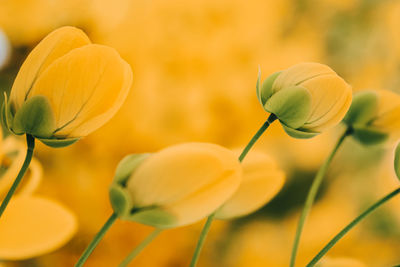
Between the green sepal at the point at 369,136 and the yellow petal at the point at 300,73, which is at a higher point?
the yellow petal at the point at 300,73

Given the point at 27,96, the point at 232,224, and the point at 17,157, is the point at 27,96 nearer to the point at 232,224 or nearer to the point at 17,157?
the point at 17,157

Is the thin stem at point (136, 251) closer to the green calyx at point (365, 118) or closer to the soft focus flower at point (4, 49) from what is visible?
the green calyx at point (365, 118)

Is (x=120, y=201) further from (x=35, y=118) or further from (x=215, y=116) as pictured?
(x=215, y=116)

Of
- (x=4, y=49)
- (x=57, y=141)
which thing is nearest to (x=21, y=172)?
(x=57, y=141)

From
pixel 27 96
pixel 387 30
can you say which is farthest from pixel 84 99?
pixel 387 30

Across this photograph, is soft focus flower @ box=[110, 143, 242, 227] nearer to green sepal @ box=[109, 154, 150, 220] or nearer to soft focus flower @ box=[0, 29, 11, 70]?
green sepal @ box=[109, 154, 150, 220]

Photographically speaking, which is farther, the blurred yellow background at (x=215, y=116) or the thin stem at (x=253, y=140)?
the blurred yellow background at (x=215, y=116)

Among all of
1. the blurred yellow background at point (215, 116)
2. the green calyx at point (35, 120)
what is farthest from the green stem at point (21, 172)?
the blurred yellow background at point (215, 116)
